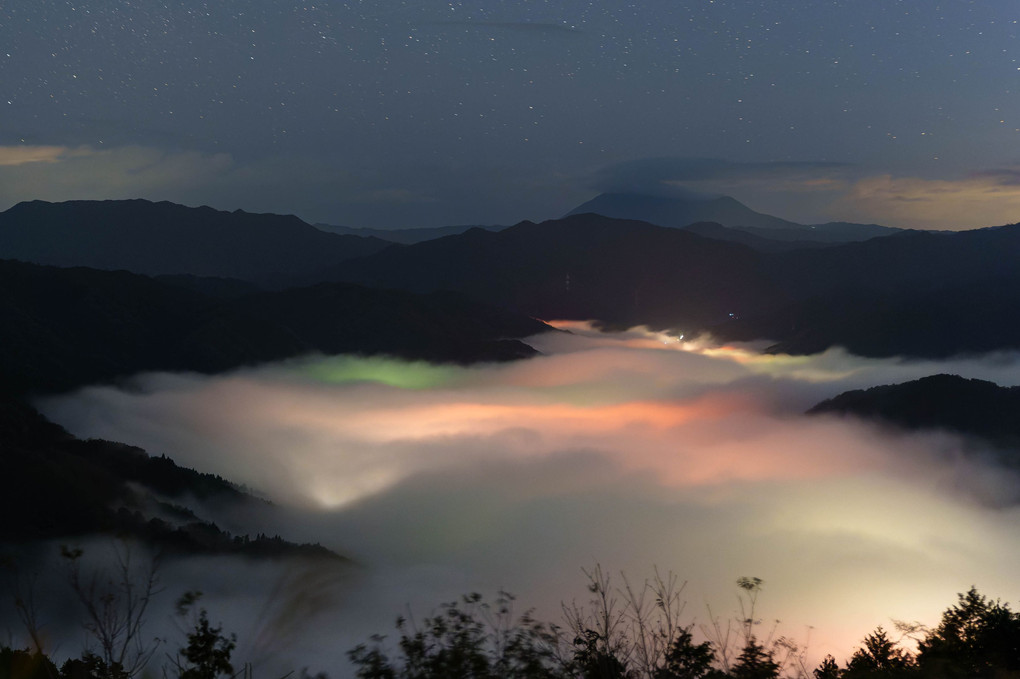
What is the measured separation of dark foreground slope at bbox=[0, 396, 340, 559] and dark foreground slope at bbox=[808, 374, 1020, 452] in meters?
135

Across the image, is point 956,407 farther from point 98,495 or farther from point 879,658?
point 98,495

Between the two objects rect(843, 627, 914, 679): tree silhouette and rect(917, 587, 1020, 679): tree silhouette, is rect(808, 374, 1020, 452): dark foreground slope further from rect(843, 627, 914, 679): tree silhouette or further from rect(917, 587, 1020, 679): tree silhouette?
rect(917, 587, 1020, 679): tree silhouette

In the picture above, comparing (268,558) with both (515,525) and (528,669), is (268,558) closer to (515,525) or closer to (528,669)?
(515,525)

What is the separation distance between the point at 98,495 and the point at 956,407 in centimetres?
17897

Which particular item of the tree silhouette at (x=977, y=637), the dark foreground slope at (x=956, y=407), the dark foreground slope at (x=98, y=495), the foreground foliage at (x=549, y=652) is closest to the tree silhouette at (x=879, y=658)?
the tree silhouette at (x=977, y=637)

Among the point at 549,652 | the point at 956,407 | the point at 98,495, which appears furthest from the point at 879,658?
the point at 956,407

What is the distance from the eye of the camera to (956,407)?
160750mm

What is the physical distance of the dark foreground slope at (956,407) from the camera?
155125mm

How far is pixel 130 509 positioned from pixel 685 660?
460 feet

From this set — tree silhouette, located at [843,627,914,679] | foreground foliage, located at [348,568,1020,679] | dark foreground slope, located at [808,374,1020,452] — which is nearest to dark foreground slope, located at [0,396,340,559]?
tree silhouette, located at [843,627,914,679]

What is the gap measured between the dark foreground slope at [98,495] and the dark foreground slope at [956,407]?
13524 cm

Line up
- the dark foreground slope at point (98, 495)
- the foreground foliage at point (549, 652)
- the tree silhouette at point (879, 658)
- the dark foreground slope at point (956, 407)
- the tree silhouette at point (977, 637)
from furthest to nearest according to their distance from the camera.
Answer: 1. the dark foreground slope at point (956, 407)
2. the dark foreground slope at point (98, 495)
3. the tree silhouette at point (879, 658)
4. the tree silhouette at point (977, 637)
5. the foreground foliage at point (549, 652)

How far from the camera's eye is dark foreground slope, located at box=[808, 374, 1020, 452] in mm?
155125

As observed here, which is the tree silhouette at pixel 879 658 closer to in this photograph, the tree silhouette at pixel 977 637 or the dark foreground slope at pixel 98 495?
the tree silhouette at pixel 977 637
